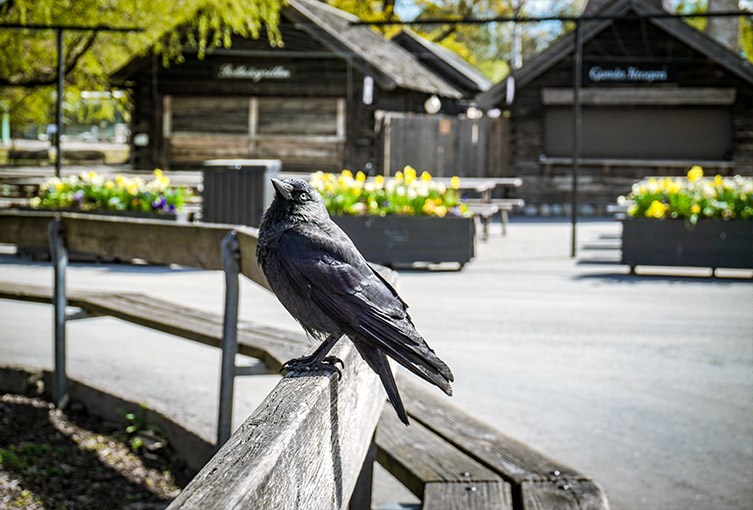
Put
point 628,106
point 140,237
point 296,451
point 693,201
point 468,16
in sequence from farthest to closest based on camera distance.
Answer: point 468,16 → point 628,106 → point 693,201 → point 140,237 → point 296,451

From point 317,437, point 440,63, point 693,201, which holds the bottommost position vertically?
point 317,437

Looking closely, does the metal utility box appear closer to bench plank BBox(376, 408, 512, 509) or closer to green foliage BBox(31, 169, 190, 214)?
green foliage BBox(31, 169, 190, 214)

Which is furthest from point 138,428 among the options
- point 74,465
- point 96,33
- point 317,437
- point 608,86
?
point 608,86

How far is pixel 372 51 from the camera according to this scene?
27312 mm

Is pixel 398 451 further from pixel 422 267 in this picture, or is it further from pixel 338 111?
pixel 338 111

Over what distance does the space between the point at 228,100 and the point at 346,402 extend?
25.0m

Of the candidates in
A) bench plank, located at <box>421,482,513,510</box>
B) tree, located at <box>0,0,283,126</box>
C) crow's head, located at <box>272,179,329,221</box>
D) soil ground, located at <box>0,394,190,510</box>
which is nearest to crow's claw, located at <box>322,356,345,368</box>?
→ crow's head, located at <box>272,179,329,221</box>

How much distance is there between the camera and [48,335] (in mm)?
8578

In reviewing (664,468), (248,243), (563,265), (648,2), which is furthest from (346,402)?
(648,2)

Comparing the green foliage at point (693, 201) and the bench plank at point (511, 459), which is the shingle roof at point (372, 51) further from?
the bench plank at point (511, 459)

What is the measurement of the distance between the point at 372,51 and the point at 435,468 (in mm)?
24681

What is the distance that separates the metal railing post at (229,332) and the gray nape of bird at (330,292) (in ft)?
6.39

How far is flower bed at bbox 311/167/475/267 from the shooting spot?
44.3ft

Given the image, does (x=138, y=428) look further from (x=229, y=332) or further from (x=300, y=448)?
(x=300, y=448)
